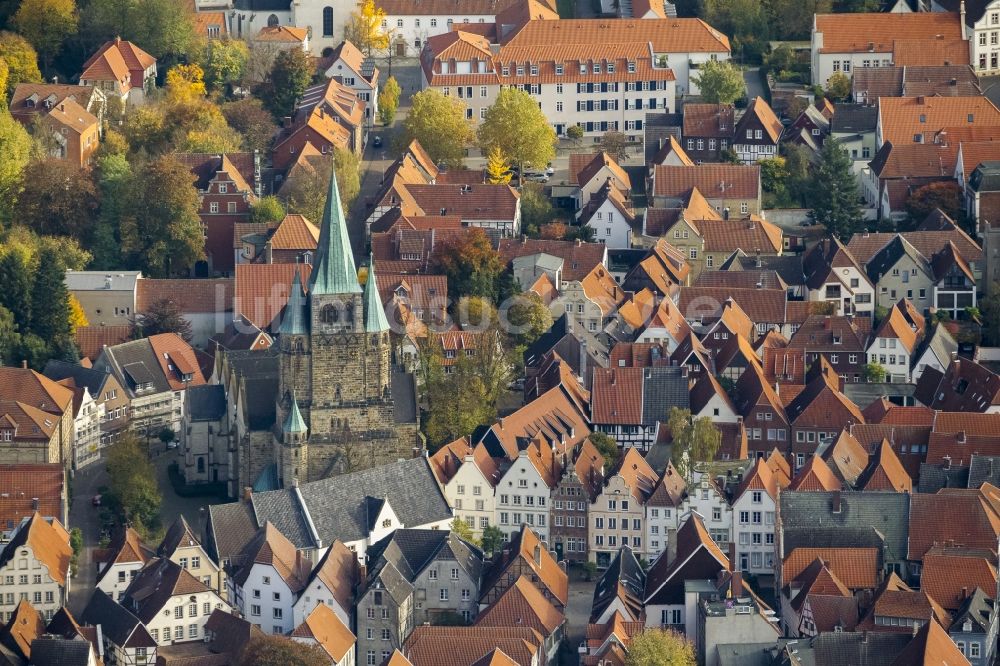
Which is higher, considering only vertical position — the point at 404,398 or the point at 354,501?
the point at 404,398

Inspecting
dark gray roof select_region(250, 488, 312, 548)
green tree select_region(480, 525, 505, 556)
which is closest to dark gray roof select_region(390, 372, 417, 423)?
green tree select_region(480, 525, 505, 556)

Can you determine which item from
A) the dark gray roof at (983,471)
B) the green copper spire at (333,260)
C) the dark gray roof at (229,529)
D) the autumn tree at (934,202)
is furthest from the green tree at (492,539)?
the autumn tree at (934,202)

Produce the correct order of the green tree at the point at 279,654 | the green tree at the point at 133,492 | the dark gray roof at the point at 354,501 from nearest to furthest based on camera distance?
the green tree at the point at 279,654 < the dark gray roof at the point at 354,501 < the green tree at the point at 133,492

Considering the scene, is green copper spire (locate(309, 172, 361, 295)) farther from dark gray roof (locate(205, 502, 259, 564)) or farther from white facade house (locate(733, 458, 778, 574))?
white facade house (locate(733, 458, 778, 574))

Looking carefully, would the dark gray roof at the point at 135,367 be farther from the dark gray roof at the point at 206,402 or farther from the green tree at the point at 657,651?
the green tree at the point at 657,651

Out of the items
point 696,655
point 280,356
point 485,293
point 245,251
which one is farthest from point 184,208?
point 696,655

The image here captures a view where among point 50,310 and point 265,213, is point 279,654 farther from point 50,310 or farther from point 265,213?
point 265,213

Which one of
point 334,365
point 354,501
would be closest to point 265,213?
point 334,365
